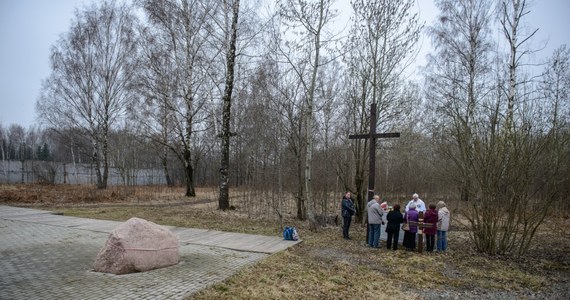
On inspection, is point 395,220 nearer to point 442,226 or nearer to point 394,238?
point 394,238

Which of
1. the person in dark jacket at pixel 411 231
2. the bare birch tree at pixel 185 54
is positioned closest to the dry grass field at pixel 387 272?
the person in dark jacket at pixel 411 231

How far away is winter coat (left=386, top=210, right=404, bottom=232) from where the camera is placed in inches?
408

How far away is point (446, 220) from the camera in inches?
414

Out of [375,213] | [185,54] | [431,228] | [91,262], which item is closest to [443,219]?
[431,228]

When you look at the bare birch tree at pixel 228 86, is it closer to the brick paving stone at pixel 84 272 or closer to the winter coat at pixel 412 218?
the brick paving stone at pixel 84 272

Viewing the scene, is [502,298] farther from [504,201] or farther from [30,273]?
[30,273]

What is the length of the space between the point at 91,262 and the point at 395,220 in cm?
759

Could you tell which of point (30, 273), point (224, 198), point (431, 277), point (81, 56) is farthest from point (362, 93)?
point (81, 56)

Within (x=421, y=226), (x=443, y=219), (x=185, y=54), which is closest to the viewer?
(x=421, y=226)

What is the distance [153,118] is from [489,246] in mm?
25965

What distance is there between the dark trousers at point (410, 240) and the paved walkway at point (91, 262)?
136 inches

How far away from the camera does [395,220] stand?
10406 mm

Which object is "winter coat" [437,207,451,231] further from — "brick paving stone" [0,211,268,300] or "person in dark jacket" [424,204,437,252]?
"brick paving stone" [0,211,268,300]

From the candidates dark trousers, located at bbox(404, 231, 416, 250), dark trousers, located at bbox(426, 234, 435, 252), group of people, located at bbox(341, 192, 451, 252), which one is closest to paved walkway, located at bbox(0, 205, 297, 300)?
group of people, located at bbox(341, 192, 451, 252)
